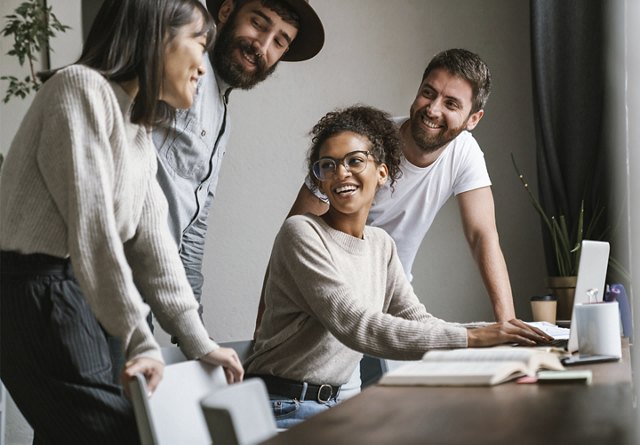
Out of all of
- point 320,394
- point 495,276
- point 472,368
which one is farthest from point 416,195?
point 472,368

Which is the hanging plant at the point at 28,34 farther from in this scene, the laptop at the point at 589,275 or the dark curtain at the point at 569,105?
the laptop at the point at 589,275

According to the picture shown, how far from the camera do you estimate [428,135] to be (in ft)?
9.43

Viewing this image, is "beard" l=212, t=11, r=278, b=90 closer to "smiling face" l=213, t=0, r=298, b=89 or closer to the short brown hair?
"smiling face" l=213, t=0, r=298, b=89

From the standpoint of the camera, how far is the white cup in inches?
68.4

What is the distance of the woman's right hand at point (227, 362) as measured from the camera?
A: 64.0 inches

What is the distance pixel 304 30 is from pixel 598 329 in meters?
1.51

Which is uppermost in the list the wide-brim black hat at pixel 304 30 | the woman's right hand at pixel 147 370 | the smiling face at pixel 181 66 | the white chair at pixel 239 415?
the wide-brim black hat at pixel 304 30

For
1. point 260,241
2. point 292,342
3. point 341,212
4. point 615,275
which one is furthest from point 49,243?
point 260,241

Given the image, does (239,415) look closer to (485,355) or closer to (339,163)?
(485,355)

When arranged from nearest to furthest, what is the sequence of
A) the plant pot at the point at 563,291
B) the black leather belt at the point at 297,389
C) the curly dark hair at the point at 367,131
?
the black leather belt at the point at 297,389 < the curly dark hair at the point at 367,131 < the plant pot at the point at 563,291

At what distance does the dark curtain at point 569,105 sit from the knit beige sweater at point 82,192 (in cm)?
231

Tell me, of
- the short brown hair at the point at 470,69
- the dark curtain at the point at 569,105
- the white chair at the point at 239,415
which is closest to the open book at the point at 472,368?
the white chair at the point at 239,415

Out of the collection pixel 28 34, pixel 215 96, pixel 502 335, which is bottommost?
pixel 502 335

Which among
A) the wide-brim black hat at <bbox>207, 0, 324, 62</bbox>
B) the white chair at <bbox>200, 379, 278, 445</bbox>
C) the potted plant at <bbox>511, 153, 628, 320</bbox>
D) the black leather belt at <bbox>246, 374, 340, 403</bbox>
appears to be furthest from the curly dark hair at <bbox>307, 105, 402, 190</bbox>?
the white chair at <bbox>200, 379, 278, 445</bbox>
